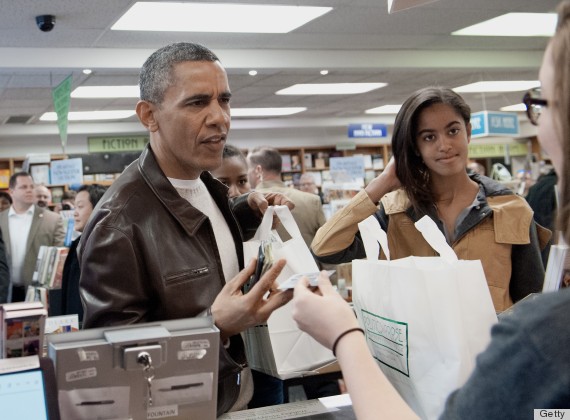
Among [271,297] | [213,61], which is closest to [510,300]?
[271,297]

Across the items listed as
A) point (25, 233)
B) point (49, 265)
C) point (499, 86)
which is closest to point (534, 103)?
point (49, 265)

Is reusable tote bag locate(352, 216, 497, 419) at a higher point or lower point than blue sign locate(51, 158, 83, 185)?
lower

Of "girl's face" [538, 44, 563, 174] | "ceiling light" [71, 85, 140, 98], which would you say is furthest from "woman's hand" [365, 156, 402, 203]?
"ceiling light" [71, 85, 140, 98]

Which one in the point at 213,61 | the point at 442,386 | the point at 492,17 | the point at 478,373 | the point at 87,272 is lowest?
the point at 442,386

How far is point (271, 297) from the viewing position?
4.59 ft

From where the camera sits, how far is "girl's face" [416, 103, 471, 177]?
2045 mm

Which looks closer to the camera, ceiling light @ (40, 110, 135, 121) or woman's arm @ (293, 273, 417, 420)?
woman's arm @ (293, 273, 417, 420)

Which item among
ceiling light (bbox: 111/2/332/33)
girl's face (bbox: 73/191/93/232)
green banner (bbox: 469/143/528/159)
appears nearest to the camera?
girl's face (bbox: 73/191/93/232)

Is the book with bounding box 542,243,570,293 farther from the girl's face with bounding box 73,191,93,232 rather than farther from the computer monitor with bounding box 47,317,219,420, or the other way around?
the girl's face with bounding box 73,191,93,232

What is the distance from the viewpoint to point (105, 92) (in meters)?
9.16

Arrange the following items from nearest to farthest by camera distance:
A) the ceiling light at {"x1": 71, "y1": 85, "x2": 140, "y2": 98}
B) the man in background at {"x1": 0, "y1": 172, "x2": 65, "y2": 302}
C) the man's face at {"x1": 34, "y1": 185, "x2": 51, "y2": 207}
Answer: the man in background at {"x1": 0, "y1": 172, "x2": 65, "y2": 302}, the man's face at {"x1": 34, "y1": 185, "x2": 51, "y2": 207}, the ceiling light at {"x1": 71, "y1": 85, "x2": 140, "y2": 98}

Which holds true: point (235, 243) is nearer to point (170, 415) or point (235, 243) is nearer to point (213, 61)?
point (213, 61)

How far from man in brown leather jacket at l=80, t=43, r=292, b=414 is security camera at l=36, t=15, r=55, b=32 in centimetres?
412

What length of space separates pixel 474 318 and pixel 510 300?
81cm
